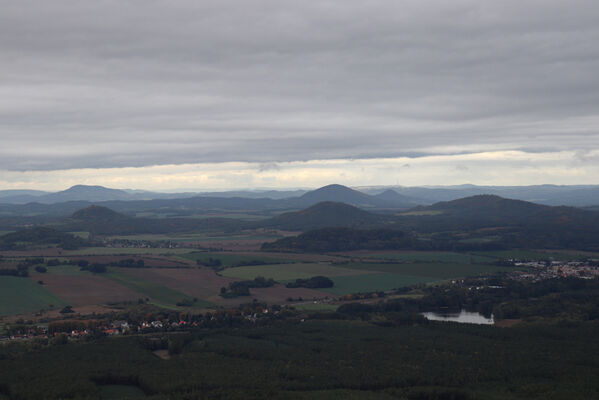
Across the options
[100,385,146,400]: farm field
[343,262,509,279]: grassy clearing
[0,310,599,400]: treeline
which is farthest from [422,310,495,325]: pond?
[100,385,146,400]: farm field

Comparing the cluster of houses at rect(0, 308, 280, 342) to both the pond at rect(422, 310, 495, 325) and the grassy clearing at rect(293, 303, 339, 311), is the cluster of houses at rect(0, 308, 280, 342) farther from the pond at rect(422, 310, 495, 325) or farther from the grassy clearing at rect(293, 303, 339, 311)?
the pond at rect(422, 310, 495, 325)

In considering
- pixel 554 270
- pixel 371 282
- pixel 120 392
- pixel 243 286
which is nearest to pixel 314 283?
pixel 371 282

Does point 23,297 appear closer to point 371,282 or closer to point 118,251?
point 371,282

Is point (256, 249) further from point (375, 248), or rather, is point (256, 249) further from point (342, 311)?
point (342, 311)

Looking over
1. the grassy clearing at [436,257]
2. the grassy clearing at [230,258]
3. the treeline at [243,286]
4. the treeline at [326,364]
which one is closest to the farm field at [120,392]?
the treeline at [326,364]

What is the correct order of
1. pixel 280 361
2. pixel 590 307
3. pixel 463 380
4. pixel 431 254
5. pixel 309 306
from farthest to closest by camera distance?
pixel 431 254
pixel 309 306
pixel 590 307
pixel 280 361
pixel 463 380

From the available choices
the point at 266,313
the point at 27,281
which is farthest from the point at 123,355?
the point at 27,281

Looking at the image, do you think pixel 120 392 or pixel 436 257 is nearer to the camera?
pixel 120 392
